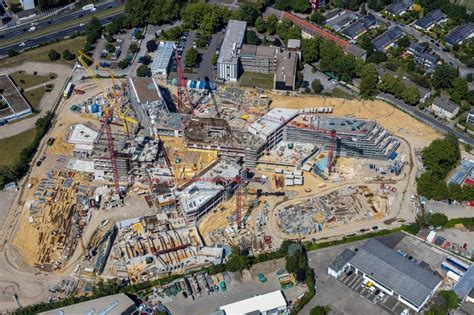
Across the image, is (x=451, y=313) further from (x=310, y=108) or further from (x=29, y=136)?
(x=29, y=136)

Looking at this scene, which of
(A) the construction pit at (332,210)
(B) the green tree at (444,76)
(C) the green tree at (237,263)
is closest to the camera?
(C) the green tree at (237,263)

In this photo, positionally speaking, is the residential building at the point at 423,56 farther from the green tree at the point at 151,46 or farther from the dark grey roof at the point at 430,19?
the green tree at the point at 151,46

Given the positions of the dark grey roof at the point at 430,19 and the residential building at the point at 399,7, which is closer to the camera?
the dark grey roof at the point at 430,19

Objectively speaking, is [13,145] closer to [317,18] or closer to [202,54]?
[202,54]

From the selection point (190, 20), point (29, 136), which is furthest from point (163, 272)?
point (190, 20)

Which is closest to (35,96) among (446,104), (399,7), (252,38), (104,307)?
(252,38)

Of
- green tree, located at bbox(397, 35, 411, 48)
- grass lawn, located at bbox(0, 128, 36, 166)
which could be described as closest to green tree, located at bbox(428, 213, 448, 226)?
green tree, located at bbox(397, 35, 411, 48)

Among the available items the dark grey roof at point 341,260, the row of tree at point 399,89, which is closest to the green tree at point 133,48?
the row of tree at point 399,89
